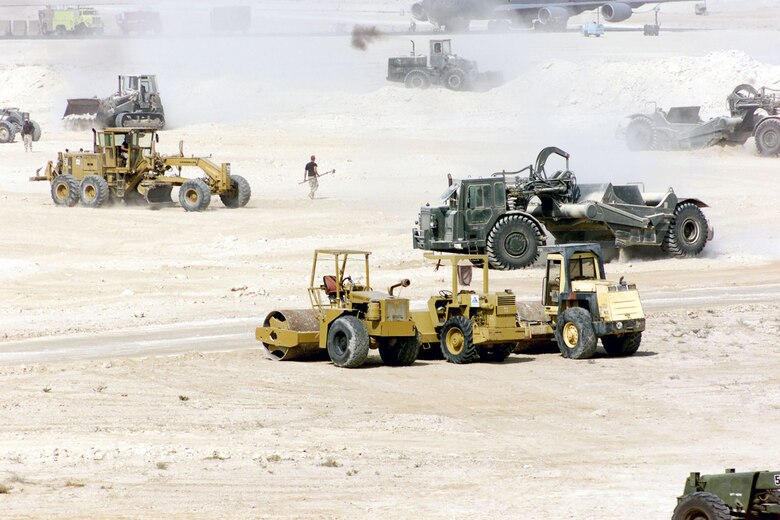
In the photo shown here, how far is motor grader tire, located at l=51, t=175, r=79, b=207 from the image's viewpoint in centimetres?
3581

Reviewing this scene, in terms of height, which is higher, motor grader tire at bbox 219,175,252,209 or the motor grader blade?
motor grader tire at bbox 219,175,252,209

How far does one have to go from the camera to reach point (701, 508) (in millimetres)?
10016

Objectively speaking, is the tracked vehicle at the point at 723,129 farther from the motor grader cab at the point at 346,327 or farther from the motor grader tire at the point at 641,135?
the motor grader cab at the point at 346,327

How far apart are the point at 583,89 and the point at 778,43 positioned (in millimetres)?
21848

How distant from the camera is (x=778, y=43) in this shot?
7694 cm

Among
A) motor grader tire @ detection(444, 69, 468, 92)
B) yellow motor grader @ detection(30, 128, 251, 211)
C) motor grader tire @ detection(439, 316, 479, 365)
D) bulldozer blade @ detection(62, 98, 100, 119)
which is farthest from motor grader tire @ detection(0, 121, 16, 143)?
motor grader tire @ detection(439, 316, 479, 365)

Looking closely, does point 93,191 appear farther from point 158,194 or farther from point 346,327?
point 346,327

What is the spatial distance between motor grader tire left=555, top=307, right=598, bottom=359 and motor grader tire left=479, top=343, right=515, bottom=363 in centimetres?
72

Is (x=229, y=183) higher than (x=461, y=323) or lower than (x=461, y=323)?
higher

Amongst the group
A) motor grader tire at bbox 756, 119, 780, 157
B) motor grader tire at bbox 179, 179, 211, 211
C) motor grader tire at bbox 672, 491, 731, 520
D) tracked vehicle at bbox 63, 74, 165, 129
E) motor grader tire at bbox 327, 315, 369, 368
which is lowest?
motor grader tire at bbox 672, 491, 731, 520

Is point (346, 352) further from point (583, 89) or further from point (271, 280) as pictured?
point (583, 89)

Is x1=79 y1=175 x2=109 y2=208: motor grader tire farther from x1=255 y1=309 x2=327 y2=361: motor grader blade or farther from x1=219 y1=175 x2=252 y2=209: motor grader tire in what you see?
x1=255 y1=309 x2=327 y2=361: motor grader blade

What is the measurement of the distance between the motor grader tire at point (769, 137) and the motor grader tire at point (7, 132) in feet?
86.5

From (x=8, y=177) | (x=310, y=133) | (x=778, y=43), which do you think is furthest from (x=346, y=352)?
(x=778, y=43)
